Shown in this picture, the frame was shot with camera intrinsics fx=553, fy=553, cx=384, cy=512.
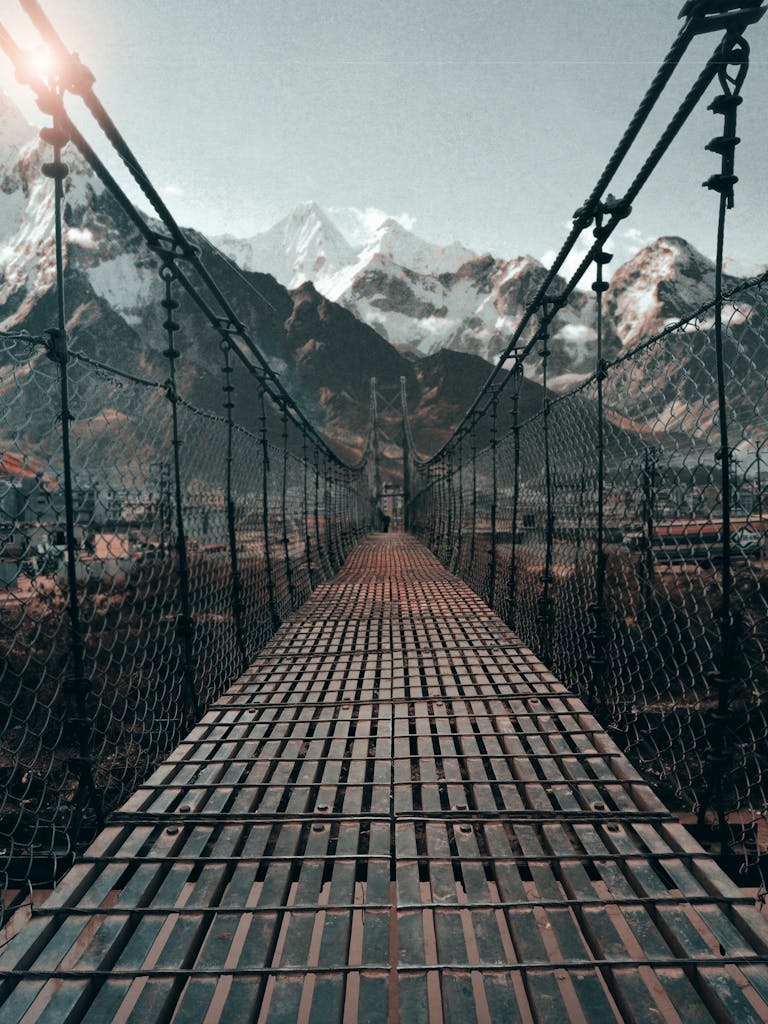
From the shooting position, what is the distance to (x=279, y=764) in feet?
6.04

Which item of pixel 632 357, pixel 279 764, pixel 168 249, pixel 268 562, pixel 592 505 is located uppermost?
pixel 168 249

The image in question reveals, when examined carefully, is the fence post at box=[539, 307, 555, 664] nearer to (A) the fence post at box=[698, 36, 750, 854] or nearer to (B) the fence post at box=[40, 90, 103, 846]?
(A) the fence post at box=[698, 36, 750, 854]

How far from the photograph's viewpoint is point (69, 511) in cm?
155

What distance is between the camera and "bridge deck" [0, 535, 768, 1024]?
967 mm

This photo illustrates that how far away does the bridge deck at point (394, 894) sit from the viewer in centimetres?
97

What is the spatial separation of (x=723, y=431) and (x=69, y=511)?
1.85 metres

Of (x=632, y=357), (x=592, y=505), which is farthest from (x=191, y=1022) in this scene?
(x=592, y=505)

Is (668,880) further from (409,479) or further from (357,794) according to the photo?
(409,479)

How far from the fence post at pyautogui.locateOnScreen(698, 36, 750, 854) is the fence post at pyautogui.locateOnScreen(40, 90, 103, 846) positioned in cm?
178

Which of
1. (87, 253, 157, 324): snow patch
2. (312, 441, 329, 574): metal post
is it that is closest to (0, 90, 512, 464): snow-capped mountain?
(87, 253, 157, 324): snow patch

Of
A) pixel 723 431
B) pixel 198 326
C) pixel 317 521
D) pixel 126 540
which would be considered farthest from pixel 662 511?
pixel 198 326

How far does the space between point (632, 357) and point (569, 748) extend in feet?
4.74

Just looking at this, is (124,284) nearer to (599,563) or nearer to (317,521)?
(317,521)

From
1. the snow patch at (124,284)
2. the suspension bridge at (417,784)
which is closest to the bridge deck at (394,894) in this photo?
the suspension bridge at (417,784)
